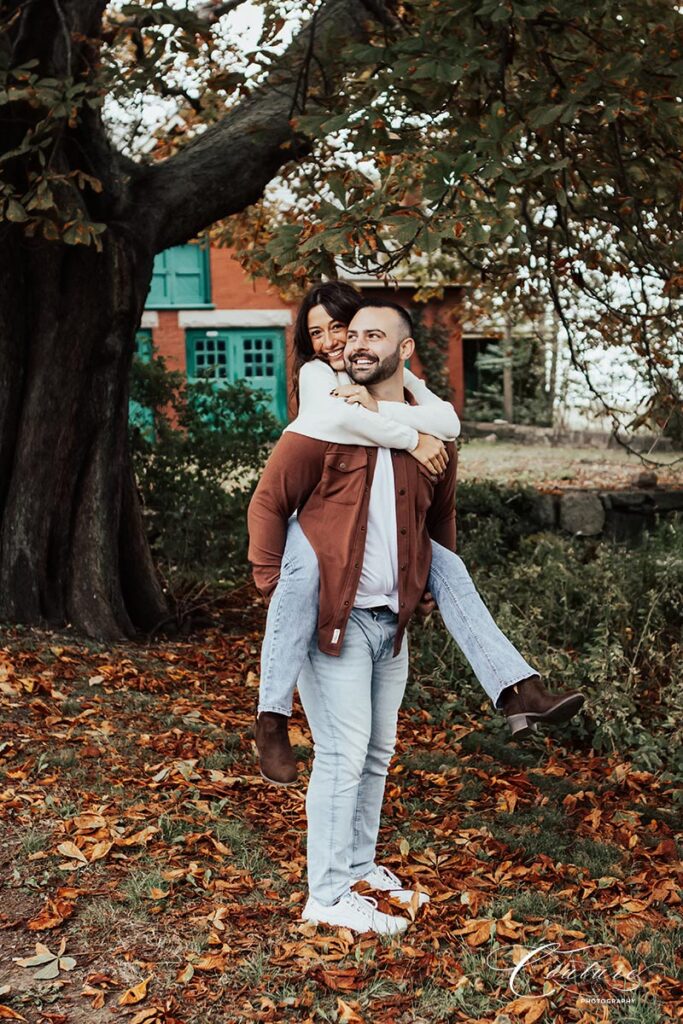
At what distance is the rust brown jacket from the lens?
3.61m

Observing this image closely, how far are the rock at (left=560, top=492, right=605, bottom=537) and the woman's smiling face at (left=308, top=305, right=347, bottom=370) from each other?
741 centimetres

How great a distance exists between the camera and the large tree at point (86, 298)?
7.23 metres

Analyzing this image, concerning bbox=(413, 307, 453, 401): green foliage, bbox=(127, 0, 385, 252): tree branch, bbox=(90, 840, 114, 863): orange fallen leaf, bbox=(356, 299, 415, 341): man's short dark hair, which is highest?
bbox=(127, 0, 385, 252): tree branch

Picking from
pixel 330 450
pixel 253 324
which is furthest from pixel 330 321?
pixel 253 324

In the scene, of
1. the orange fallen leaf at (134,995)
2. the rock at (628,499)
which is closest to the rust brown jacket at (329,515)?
the orange fallen leaf at (134,995)

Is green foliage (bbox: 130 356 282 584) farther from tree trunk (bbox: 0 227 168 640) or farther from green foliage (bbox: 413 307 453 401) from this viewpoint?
green foliage (bbox: 413 307 453 401)

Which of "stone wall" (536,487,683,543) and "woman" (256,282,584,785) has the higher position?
"woman" (256,282,584,785)

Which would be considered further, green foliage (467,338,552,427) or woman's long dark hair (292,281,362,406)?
green foliage (467,338,552,427)

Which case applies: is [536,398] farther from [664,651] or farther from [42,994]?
[42,994]

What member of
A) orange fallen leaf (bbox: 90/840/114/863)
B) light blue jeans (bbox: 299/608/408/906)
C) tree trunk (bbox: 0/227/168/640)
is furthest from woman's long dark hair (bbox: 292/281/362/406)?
tree trunk (bbox: 0/227/168/640)

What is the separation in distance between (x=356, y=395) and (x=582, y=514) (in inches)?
308

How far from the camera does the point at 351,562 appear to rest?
3600mm

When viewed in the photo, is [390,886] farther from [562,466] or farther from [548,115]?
[562,466]

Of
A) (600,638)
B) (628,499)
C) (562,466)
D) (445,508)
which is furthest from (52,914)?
(562,466)
